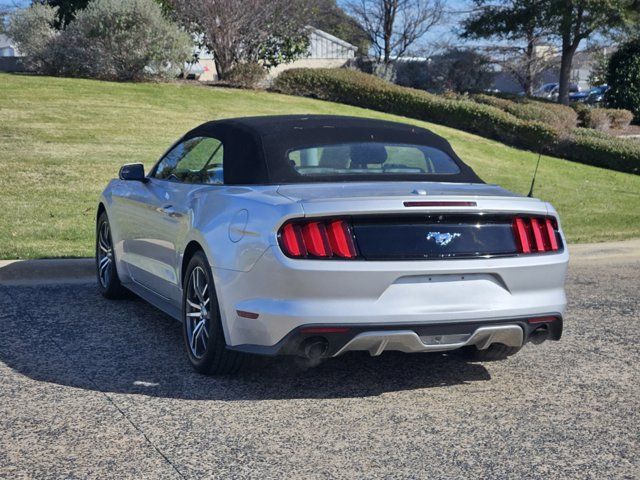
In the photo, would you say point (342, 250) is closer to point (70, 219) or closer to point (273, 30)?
point (70, 219)

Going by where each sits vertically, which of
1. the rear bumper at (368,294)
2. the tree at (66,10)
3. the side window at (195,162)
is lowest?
the rear bumper at (368,294)

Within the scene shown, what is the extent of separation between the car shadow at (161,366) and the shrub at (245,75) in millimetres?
19191

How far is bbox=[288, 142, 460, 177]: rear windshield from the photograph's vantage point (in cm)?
616

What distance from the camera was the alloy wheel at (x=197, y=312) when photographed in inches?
227

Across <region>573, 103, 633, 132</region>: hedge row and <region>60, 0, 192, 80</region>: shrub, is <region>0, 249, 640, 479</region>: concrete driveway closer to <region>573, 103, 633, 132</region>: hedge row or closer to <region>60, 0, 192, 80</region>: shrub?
<region>60, 0, 192, 80</region>: shrub

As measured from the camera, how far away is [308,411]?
5.18 meters

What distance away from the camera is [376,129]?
22.0 ft

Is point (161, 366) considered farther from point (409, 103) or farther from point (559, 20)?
point (559, 20)

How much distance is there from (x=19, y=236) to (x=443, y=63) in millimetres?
28426

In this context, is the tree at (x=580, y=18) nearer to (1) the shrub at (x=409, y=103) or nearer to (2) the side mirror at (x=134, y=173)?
(1) the shrub at (x=409, y=103)

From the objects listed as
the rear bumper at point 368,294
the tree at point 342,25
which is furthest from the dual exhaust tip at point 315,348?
the tree at point 342,25

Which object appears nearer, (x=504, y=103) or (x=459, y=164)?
(x=459, y=164)

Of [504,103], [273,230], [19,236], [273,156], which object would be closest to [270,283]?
[273,230]

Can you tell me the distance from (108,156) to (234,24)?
11550 mm
